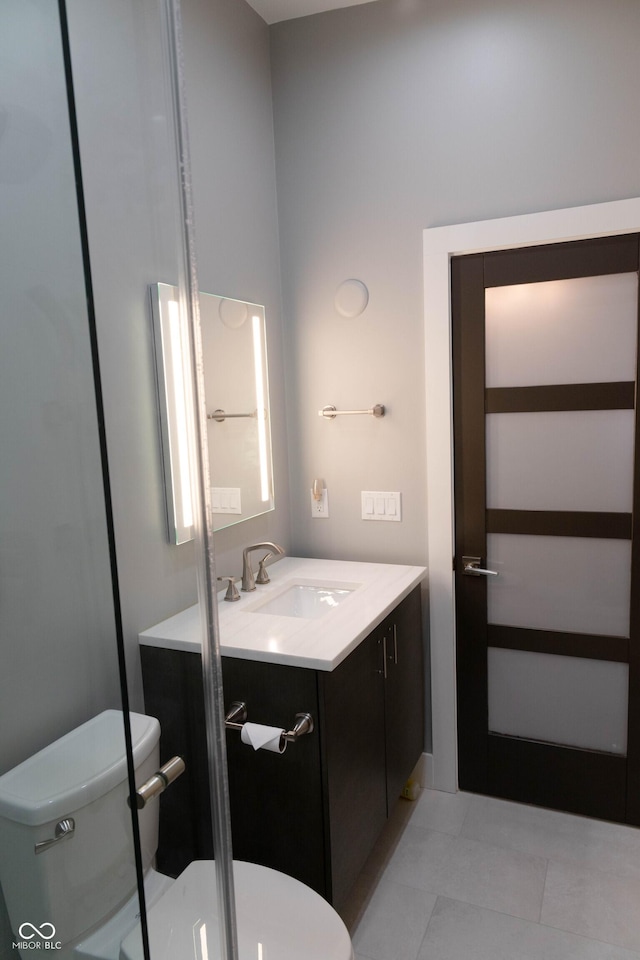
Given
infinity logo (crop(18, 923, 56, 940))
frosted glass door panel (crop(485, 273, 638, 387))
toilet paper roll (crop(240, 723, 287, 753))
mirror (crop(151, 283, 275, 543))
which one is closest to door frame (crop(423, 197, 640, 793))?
frosted glass door panel (crop(485, 273, 638, 387))

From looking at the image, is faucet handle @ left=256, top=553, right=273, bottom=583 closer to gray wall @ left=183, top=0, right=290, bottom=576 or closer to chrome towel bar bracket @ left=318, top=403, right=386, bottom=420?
gray wall @ left=183, top=0, right=290, bottom=576

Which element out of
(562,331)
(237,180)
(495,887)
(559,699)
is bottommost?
(495,887)

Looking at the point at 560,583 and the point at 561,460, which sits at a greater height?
the point at 561,460

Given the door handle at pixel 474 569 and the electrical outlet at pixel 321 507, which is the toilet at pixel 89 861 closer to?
the door handle at pixel 474 569

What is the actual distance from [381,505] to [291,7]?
1823 millimetres

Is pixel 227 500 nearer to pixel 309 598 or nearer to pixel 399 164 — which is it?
pixel 309 598

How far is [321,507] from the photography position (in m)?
2.62

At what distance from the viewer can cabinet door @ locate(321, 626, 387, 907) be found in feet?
5.55

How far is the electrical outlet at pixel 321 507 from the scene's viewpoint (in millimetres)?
2604

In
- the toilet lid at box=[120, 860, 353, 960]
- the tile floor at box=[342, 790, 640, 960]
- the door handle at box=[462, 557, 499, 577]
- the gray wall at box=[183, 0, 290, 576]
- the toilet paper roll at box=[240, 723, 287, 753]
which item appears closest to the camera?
the toilet lid at box=[120, 860, 353, 960]

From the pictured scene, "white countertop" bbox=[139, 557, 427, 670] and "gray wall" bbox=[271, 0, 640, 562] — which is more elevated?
"gray wall" bbox=[271, 0, 640, 562]

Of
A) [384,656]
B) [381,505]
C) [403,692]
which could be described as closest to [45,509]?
[384,656]

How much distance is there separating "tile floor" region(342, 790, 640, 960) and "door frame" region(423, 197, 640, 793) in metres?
0.24

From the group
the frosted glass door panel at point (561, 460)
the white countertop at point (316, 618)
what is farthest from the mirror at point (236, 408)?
the frosted glass door panel at point (561, 460)
